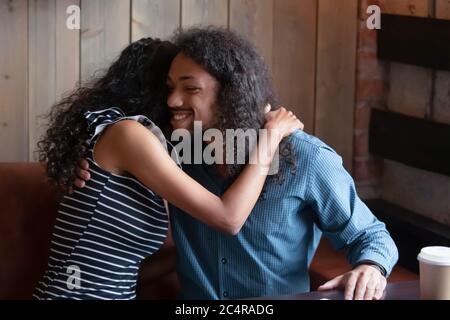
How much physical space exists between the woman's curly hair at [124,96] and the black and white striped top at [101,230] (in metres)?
0.06

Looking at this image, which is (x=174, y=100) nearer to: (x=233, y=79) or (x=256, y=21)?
(x=233, y=79)

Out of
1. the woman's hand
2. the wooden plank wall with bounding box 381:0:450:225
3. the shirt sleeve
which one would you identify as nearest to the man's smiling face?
the woman's hand

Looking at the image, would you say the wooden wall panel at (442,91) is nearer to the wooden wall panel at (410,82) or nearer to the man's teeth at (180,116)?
the wooden wall panel at (410,82)

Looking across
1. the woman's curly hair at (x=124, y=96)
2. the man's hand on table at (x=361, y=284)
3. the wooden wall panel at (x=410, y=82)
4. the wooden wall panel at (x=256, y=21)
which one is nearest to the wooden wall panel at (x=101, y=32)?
the wooden wall panel at (x=256, y=21)

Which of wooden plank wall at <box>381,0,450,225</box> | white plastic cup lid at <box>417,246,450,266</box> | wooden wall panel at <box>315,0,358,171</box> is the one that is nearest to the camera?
white plastic cup lid at <box>417,246,450,266</box>

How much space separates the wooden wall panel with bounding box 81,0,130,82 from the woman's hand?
69cm

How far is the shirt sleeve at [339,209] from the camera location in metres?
1.77

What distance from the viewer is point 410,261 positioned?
8.02 feet

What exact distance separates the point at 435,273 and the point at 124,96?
2.57 ft

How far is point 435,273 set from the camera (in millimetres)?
1456

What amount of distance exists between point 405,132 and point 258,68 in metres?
0.79

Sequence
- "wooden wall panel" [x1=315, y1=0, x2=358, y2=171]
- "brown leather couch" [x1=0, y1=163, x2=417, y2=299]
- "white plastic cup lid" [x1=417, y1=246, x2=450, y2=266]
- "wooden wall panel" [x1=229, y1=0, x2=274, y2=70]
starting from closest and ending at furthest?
"white plastic cup lid" [x1=417, y1=246, x2=450, y2=266] → "brown leather couch" [x1=0, y1=163, x2=417, y2=299] → "wooden wall panel" [x1=229, y1=0, x2=274, y2=70] → "wooden wall panel" [x1=315, y1=0, x2=358, y2=171]

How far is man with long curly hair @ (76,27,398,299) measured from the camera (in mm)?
1808

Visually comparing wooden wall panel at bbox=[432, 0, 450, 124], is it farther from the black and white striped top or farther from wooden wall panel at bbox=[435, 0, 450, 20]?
the black and white striped top
